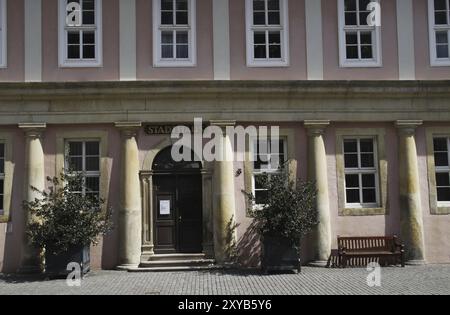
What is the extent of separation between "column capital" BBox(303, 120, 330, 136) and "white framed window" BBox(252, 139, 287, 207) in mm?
751

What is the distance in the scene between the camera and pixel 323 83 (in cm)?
1529

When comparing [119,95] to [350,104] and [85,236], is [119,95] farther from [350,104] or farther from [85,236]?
[350,104]

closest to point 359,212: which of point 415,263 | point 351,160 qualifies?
point 351,160

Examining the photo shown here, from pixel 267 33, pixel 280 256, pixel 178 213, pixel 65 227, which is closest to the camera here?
pixel 65 227

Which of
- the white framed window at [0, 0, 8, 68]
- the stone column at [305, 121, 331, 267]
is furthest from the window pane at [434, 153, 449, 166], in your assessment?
the white framed window at [0, 0, 8, 68]

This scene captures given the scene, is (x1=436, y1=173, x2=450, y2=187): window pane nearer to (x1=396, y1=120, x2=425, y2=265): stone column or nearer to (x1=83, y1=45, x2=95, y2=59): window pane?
(x1=396, y1=120, x2=425, y2=265): stone column

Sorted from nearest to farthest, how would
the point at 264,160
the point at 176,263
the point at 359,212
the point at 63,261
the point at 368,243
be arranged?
1. the point at 63,261
2. the point at 176,263
3. the point at 368,243
4. the point at 359,212
5. the point at 264,160

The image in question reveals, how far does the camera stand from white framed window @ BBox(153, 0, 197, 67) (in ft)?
51.1

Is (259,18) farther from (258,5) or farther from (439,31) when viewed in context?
(439,31)

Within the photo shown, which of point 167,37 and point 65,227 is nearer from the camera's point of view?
point 65,227

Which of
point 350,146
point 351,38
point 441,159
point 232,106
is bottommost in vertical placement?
point 441,159

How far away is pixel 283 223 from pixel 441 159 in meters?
5.26

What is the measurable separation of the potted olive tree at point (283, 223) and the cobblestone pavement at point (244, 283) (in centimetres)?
38

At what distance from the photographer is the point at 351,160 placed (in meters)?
16.0
